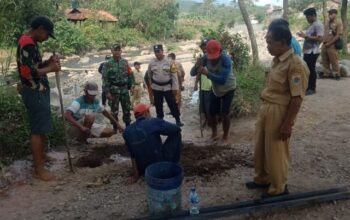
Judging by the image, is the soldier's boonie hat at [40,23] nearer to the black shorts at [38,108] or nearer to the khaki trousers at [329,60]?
the black shorts at [38,108]

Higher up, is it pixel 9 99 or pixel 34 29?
pixel 34 29

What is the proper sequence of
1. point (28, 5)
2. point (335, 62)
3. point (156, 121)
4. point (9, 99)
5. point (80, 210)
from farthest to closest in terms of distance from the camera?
point (28, 5), point (335, 62), point (9, 99), point (156, 121), point (80, 210)

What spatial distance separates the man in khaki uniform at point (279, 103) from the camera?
11.5 feet

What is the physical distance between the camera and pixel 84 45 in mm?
29703

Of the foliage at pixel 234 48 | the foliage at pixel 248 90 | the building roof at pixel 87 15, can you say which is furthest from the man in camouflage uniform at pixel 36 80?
the building roof at pixel 87 15

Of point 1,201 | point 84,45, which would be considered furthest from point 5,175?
point 84,45

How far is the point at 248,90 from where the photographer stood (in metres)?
8.36

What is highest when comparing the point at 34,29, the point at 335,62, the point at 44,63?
the point at 34,29

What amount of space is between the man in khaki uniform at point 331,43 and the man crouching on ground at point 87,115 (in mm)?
6009

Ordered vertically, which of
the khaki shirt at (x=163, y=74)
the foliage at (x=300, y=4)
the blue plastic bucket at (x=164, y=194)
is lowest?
the blue plastic bucket at (x=164, y=194)

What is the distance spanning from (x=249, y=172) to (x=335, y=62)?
638 centimetres

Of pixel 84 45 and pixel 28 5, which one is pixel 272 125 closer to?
pixel 28 5

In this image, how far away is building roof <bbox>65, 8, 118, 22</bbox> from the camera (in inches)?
1347

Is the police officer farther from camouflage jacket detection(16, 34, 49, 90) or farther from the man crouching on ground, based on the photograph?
camouflage jacket detection(16, 34, 49, 90)
